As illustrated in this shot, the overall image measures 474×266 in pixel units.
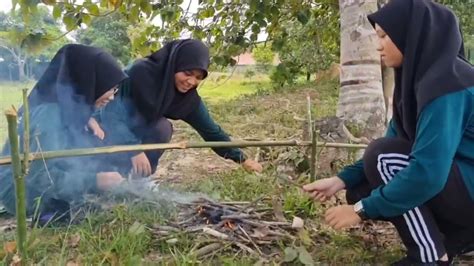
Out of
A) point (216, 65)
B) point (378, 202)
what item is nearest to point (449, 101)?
point (378, 202)

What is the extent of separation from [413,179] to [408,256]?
351 mm

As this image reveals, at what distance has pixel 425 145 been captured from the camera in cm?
157

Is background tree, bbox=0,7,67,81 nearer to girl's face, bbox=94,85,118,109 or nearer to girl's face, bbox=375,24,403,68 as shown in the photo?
girl's face, bbox=94,85,118,109

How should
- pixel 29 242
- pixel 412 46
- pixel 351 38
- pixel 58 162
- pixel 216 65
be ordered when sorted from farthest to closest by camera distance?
pixel 216 65, pixel 351 38, pixel 58 162, pixel 29 242, pixel 412 46

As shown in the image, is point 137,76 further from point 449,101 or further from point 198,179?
point 449,101

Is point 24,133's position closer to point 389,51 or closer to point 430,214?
point 389,51

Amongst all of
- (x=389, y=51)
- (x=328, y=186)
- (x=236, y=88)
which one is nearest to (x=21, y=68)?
(x=328, y=186)

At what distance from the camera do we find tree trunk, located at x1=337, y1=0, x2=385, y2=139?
3061 millimetres

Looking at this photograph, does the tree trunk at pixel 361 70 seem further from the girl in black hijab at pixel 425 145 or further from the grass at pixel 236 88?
the grass at pixel 236 88

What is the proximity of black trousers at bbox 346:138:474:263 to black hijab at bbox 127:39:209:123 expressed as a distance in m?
1.11

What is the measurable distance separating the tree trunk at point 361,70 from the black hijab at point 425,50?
1.33 metres

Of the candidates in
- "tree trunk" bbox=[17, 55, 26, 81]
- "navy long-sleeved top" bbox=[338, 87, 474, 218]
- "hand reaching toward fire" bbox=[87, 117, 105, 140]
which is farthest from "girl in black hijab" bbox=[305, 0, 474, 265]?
"tree trunk" bbox=[17, 55, 26, 81]

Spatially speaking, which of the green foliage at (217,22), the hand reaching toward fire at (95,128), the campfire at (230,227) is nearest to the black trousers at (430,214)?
the campfire at (230,227)

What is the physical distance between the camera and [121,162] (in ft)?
9.07
